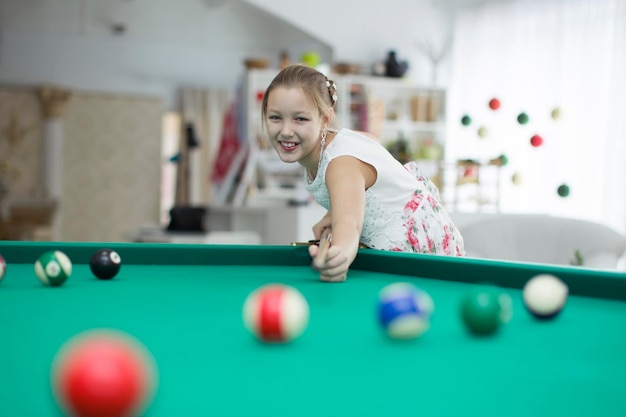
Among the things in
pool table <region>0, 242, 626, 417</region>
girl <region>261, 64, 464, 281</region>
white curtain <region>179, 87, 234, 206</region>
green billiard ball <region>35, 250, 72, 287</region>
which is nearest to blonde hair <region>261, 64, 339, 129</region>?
girl <region>261, 64, 464, 281</region>

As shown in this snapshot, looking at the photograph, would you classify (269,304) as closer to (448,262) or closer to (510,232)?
(448,262)

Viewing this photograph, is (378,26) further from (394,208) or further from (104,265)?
(104,265)

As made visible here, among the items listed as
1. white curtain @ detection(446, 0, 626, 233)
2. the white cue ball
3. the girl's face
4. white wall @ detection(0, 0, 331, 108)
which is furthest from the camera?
white wall @ detection(0, 0, 331, 108)

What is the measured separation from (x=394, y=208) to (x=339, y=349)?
4.62 feet

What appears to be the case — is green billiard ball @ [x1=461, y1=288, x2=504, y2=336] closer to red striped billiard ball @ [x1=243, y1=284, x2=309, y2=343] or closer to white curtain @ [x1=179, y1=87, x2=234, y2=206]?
red striped billiard ball @ [x1=243, y1=284, x2=309, y2=343]

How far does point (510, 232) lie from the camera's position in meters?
5.22

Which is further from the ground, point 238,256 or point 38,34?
point 38,34

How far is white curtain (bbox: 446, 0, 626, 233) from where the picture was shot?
23.6 feet

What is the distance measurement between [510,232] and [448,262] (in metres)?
3.47

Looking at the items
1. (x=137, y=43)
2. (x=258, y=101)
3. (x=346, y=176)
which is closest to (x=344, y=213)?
(x=346, y=176)

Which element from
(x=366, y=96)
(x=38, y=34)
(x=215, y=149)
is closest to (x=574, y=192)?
(x=366, y=96)

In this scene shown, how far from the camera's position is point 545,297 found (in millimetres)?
1312

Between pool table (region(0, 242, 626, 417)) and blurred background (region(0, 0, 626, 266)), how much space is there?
3.33 metres

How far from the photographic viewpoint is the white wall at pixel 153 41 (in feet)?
31.1
